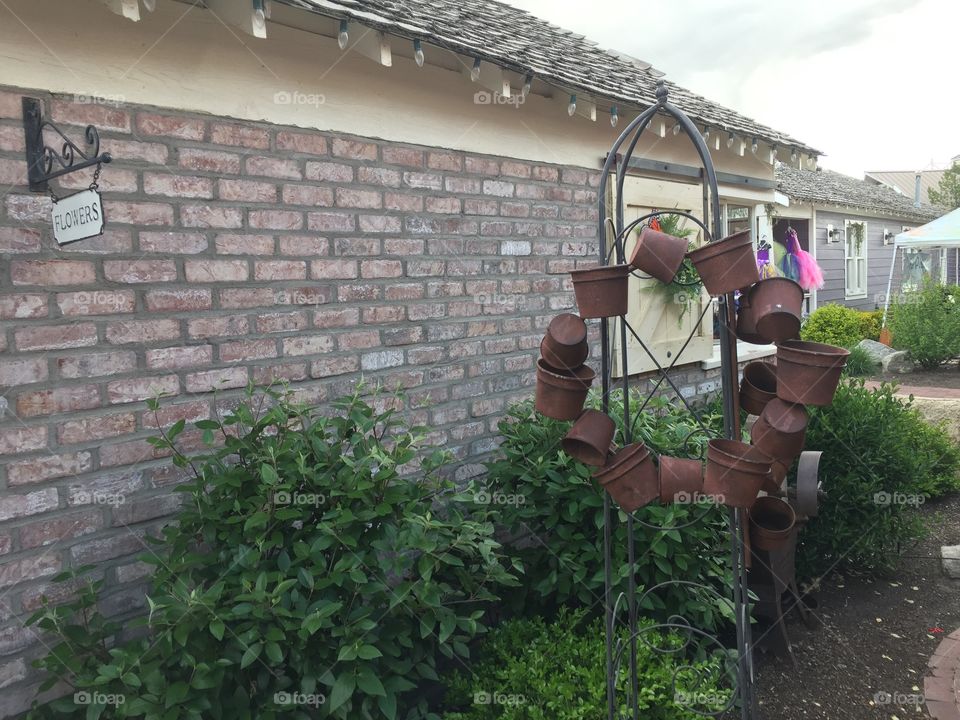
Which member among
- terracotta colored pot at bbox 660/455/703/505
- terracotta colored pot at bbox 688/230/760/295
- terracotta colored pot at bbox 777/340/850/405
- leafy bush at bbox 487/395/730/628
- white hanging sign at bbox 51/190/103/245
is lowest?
leafy bush at bbox 487/395/730/628

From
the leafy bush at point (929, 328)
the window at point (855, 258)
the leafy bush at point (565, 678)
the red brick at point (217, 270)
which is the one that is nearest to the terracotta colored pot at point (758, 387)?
the leafy bush at point (565, 678)

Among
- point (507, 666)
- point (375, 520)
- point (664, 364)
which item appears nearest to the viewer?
point (375, 520)

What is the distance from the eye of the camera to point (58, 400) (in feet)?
8.27

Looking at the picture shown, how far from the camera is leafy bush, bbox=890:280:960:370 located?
33.0 feet

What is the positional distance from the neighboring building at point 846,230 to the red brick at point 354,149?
1035 cm

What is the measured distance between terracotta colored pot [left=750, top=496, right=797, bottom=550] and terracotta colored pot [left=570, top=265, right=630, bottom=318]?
859mm

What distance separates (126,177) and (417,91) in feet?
5.42

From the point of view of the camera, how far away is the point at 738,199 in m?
6.79

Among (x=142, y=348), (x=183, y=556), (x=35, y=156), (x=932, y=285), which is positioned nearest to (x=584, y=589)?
(x=183, y=556)

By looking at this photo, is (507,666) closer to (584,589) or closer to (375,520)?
(584,589)

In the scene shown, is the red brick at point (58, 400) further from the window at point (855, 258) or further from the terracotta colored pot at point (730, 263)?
the window at point (855, 258)

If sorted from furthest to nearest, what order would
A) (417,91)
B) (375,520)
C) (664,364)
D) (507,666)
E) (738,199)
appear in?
(738,199), (664,364), (417,91), (507,666), (375,520)

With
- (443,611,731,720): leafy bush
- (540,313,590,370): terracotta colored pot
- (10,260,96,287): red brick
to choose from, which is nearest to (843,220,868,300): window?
(443,611,731,720): leafy bush

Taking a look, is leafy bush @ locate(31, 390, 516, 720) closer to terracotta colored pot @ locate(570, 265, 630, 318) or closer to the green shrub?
terracotta colored pot @ locate(570, 265, 630, 318)
